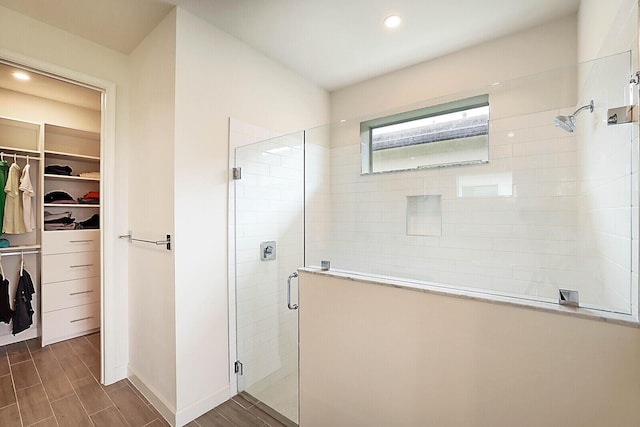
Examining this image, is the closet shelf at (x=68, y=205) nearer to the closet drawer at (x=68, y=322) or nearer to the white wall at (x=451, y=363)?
the closet drawer at (x=68, y=322)

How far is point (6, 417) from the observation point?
5.96ft

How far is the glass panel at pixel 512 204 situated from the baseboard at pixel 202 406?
1184mm

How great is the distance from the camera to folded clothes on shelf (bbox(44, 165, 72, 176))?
→ 302 centimetres

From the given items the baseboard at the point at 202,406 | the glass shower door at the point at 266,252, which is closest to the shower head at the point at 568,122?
the glass shower door at the point at 266,252

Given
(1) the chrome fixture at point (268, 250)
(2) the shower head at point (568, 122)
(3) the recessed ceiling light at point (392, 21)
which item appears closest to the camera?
(2) the shower head at point (568, 122)

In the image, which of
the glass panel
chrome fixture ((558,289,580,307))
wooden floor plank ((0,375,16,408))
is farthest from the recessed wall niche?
wooden floor plank ((0,375,16,408))

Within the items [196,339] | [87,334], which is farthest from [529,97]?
[87,334]

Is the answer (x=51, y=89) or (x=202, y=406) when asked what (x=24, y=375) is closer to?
(x=202, y=406)

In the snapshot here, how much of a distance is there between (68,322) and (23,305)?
1.40 feet

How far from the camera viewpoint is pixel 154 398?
196 centimetres

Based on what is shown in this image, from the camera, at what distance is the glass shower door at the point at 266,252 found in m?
2.13

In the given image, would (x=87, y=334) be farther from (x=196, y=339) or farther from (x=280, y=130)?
(x=280, y=130)

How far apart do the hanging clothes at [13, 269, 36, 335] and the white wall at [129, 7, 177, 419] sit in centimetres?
139

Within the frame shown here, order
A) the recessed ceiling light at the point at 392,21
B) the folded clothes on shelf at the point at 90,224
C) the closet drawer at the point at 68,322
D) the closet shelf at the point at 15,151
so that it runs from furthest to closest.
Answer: the folded clothes on shelf at the point at 90,224
the closet drawer at the point at 68,322
the closet shelf at the point at 15,151
the recessed ceiling light at the point at 392,21
